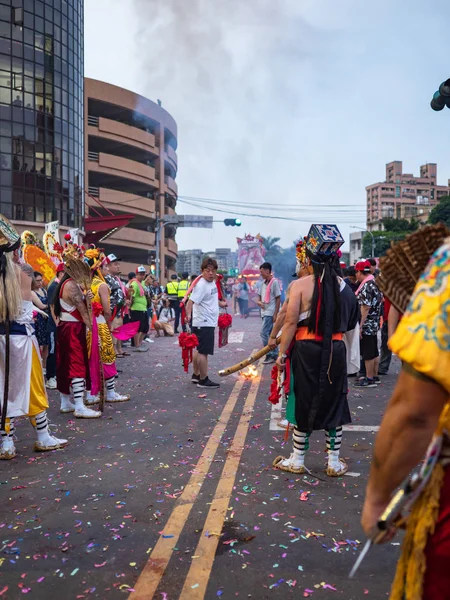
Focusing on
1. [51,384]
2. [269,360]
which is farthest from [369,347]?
[51,384]

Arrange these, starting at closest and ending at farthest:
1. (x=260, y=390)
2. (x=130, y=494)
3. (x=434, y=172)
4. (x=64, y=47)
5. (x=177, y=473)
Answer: (x=130, y=494) < (x=177, y=473) < (x=260, y=390) < (x=64, y=47) < (x=434, y=172)

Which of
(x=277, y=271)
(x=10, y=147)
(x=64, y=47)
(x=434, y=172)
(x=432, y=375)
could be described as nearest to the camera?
(x=432, y=375)

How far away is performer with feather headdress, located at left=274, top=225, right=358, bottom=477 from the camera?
4.81 meters

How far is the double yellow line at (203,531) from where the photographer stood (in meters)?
3.05

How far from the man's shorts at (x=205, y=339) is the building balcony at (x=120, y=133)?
40.6 m

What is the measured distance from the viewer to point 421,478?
4.95ft

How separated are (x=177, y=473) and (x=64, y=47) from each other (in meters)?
39.2

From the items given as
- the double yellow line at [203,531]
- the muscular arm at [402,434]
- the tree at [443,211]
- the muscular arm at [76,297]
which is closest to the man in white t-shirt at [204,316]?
the muscular arm at [76,297]

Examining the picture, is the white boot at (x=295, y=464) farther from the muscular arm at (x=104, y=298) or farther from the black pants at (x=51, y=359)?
the black pants at (x=51, y=359)

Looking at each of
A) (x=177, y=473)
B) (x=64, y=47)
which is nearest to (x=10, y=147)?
(x=64, y=47)

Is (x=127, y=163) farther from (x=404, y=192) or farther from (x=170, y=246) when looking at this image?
(x=404, y=192)

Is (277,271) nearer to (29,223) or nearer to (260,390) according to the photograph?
(29,223)

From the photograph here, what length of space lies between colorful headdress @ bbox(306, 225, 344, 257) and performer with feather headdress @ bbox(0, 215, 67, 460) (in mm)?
2855

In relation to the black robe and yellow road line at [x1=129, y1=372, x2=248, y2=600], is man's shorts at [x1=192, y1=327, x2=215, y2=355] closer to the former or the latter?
yellow road line at [x1=129, y1=372, x2=248, y2=600]
